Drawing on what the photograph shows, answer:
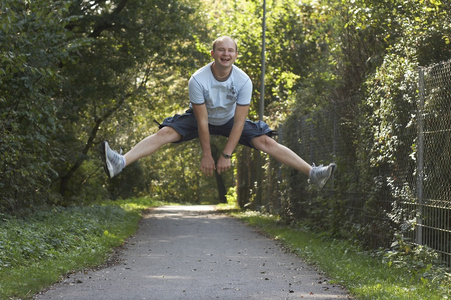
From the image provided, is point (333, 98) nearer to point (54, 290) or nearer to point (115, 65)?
point (54, 290)

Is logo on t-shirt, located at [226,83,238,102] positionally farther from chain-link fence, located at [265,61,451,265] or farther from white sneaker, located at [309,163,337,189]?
chain-link fence, located at [265,61,451,265]

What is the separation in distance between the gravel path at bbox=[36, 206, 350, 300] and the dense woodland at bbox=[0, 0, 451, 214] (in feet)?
8.66

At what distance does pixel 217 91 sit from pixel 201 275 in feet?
12.6

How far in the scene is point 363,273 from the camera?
9133mm

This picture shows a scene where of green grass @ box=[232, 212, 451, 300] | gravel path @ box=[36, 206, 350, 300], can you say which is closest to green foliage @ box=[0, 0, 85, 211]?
gravel path @ box=[36, 206, 350, 300]

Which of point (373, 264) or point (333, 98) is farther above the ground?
point (333, 98)

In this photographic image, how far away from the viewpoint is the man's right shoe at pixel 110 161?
20.2ft

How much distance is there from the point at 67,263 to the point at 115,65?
13.9 metres

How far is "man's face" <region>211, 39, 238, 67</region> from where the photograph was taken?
640cm

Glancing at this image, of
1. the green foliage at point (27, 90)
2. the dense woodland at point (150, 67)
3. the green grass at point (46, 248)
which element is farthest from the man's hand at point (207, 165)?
the green foliage at point (27, 90)

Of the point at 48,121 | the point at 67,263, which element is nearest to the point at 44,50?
the point at 48,121

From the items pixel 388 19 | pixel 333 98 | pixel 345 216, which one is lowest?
pixel 345 216

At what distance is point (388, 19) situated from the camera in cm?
1265

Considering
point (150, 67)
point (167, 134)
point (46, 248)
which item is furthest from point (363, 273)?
point (150, 67)
